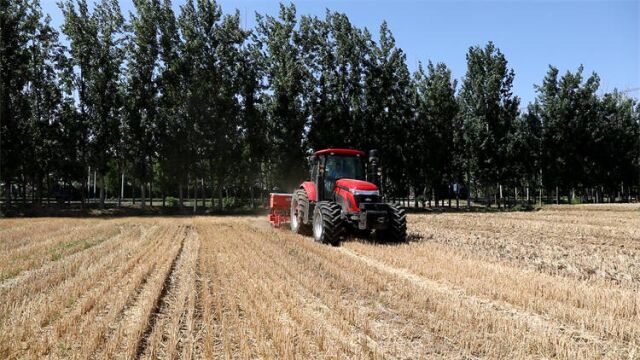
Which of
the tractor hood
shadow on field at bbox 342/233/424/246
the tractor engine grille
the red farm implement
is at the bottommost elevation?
shadow on field at bbox 342/233/424/246

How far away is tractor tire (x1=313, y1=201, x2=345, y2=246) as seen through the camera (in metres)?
12.5

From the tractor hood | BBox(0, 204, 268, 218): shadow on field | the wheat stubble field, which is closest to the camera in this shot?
the wheat stubble field

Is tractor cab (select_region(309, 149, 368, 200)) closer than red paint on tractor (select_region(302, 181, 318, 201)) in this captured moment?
Yes

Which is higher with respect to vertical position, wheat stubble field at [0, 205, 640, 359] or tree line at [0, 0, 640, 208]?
tree line at [0, 0, 640, 208]

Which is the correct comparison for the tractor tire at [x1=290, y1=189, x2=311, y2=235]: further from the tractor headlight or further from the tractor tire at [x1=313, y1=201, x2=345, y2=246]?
the tractor headlight

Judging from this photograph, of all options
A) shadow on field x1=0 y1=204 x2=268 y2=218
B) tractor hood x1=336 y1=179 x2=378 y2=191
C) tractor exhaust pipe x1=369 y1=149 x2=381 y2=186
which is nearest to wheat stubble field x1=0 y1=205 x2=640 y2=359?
tractor hood x1=336 y1=179 x2=378 y2=191

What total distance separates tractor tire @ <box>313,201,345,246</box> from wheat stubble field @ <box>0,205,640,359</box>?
0.99 metres

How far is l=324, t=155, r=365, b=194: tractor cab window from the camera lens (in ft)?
46.1

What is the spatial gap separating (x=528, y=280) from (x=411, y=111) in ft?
97.8

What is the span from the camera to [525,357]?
451 centimetres

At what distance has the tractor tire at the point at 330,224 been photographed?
12.5 meters

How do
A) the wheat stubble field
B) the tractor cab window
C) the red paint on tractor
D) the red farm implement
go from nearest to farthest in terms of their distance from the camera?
the wheat stubble field < the tractor cab window < the red paint on tractor < the red farm implement

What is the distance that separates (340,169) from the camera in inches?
556

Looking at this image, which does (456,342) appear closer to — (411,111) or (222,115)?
(222,115)
